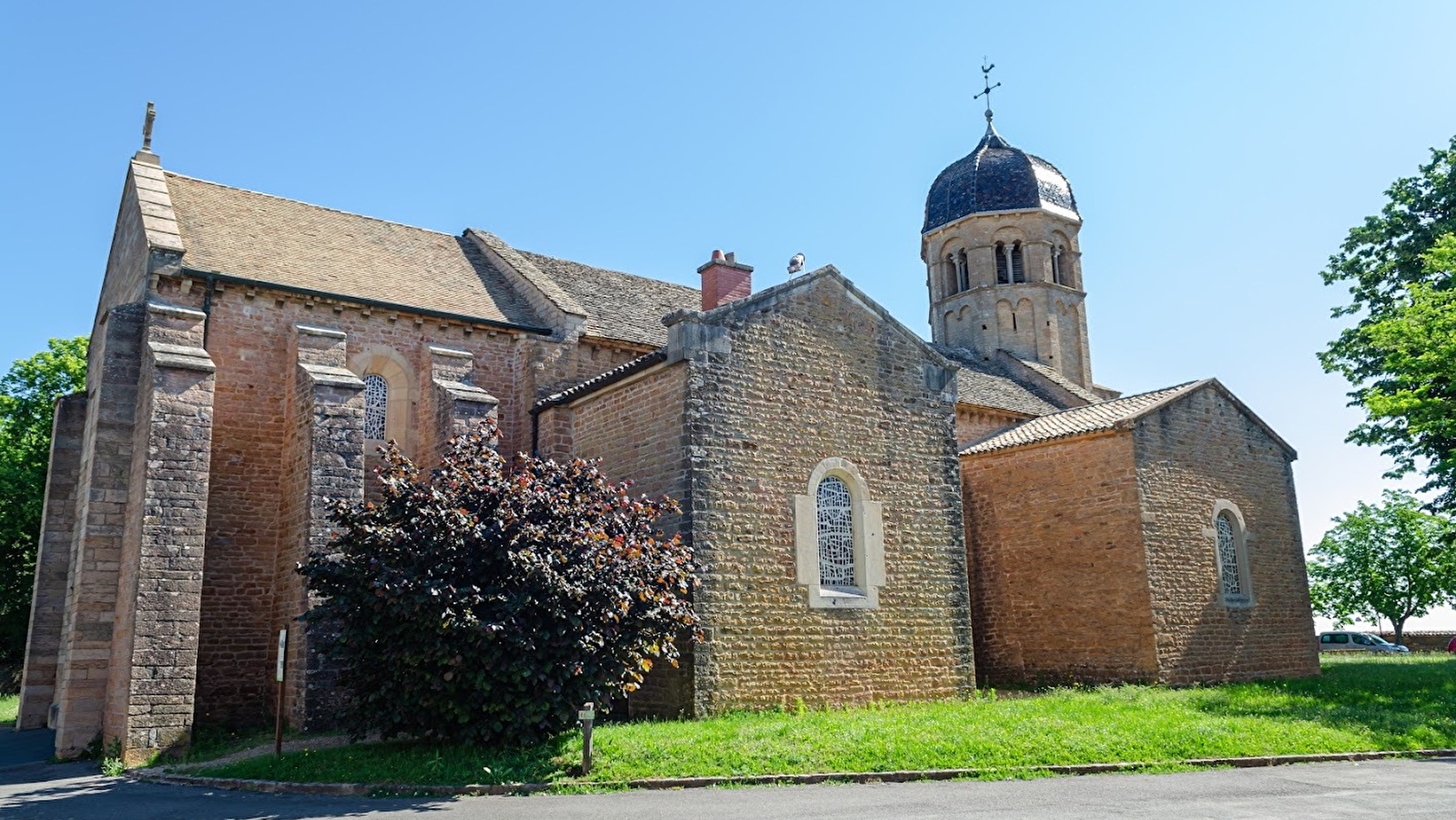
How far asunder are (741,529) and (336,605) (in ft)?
19.1

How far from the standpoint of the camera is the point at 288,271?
736 inches

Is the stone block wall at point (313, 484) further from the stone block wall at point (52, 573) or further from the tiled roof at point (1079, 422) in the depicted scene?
the tiled roof at point (1079, 422)

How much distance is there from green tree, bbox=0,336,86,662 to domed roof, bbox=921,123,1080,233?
27.3 metres

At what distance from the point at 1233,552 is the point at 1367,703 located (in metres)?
5.18

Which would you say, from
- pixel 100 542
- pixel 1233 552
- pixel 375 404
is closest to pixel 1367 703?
pixel 1233 552

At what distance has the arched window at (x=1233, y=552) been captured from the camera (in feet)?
72.4

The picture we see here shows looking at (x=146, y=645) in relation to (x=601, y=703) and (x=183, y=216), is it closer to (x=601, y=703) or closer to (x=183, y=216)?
(x=601, y=703)

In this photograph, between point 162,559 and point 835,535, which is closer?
point 162,559

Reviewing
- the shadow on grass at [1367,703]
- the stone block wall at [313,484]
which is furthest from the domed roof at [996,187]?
the stone block wall at [313,484]

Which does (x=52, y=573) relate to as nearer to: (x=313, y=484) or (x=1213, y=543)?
(x=313, y=484)

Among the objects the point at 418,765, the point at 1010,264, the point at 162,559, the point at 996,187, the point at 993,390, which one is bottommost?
the point at 418,765

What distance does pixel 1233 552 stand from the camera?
2248 centimetres

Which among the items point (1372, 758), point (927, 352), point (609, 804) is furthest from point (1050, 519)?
point (609, 804)

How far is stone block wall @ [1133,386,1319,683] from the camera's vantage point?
66.6 feet
